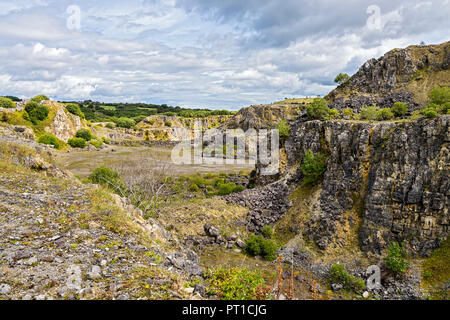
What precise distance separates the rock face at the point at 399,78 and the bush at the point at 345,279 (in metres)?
20.5

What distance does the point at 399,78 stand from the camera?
31.5m

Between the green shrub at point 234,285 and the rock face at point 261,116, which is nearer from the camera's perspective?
the green shrub at point 234,285

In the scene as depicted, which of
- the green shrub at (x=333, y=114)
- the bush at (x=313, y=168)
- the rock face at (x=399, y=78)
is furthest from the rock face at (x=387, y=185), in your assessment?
the rock face at (x=399, y=78)

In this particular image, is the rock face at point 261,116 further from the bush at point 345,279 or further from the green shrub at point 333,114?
the bush at point 345,279

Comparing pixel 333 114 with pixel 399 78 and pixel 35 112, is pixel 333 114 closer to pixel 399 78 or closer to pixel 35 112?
pixel 399 78

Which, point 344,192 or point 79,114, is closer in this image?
point 344,192

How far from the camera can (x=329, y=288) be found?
15094mm

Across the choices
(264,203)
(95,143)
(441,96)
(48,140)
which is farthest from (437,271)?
(95,143)

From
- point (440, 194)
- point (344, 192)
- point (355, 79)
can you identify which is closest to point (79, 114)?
point (355, 79)

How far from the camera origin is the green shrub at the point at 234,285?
6.46 metres

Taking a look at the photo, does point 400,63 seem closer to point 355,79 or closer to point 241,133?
point 355,79

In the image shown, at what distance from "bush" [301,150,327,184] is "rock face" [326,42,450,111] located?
12538 millimetres

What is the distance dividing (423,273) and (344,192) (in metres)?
6.82

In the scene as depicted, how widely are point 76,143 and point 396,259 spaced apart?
74929mm
